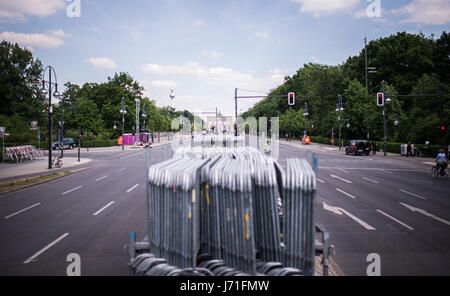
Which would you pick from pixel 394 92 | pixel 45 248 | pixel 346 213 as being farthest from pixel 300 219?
pixel 394 92

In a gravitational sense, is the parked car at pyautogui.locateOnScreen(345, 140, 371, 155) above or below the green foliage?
below

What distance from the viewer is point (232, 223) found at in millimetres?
3955

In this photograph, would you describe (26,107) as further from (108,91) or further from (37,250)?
(37,250)

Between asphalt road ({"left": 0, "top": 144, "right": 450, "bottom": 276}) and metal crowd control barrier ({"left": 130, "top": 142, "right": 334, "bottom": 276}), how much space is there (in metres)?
1.97

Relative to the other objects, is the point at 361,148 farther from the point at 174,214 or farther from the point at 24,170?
the point at 174,214

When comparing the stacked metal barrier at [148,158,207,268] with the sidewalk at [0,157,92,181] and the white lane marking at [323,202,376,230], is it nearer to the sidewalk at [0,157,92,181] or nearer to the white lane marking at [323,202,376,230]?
the white lane marking at [323,202,376,230]

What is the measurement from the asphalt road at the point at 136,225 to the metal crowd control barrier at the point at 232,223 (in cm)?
197

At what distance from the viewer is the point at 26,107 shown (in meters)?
67.8

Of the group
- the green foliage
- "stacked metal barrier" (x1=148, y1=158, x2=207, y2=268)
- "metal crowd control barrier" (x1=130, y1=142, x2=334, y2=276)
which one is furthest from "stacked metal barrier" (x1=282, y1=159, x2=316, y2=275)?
the green foliage

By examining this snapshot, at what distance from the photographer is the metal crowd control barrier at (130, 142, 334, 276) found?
3869mm

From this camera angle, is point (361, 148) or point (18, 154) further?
→ point (361, 148)

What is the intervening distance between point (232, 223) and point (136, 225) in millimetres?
6192

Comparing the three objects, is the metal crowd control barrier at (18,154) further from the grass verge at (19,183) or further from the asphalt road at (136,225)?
the asphalt road at (136,225)
